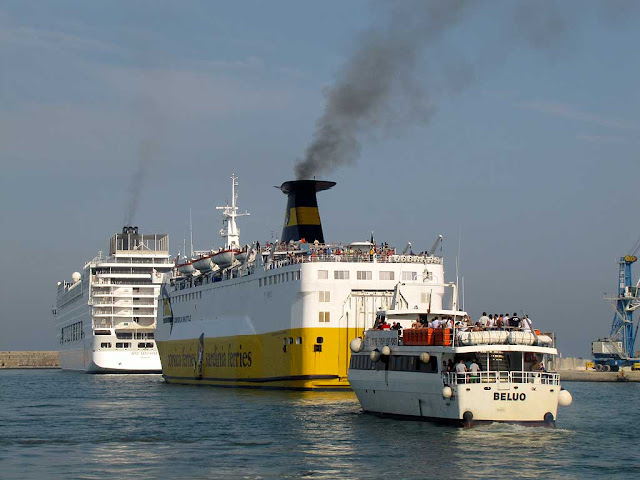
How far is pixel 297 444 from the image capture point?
3497cm

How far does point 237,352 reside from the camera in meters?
66.8

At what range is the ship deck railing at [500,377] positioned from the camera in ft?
117

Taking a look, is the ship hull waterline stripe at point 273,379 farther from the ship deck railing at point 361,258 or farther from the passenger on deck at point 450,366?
the passenger on deck at point 450,366

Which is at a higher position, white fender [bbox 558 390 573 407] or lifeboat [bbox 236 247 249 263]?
lifeboat [bbox 236 247 249 263]

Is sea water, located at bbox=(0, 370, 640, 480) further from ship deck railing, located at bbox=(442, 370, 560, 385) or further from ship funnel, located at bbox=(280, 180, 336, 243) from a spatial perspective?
ship funnel, located at bbox=(280, 180, 336, 243)

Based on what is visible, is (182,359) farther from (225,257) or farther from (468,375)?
(468,375)

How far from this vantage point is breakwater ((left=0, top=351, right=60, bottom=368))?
176m

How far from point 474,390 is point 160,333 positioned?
54442 mm

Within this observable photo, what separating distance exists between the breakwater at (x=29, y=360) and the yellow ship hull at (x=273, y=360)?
10349 cm

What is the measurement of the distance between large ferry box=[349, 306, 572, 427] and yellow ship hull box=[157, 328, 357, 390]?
14923 millimetres

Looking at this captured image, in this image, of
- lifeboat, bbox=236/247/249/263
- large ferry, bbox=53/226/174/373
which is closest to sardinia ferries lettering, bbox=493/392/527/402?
lifeboat, bbox=236/247/249/263

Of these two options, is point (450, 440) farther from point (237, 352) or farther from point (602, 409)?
point (237, 352)

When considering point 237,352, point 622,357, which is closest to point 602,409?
point 237,352

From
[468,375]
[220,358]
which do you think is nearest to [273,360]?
[220,358]
